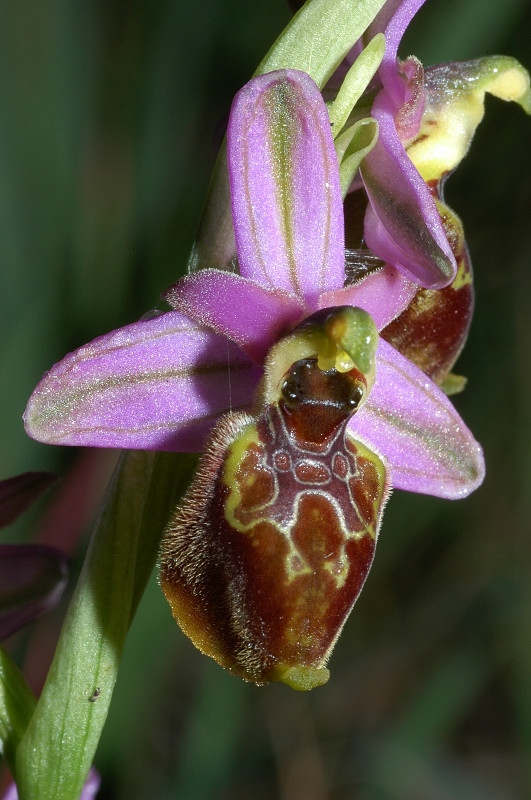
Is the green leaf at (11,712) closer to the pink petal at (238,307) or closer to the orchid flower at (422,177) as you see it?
the pink petal at (238,307)

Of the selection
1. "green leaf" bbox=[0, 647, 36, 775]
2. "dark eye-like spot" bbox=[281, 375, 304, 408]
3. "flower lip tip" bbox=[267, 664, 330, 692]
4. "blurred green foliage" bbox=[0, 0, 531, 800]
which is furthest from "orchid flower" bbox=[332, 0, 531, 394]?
"blurred green foliage" bbox=[0, 0, 531, 800]

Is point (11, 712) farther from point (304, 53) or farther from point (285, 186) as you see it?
point (304, 53)

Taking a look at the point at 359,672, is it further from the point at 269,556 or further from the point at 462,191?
the point at 269,556

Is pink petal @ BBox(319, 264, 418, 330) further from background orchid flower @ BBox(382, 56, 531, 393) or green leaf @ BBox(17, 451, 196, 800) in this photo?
green leaf @ BBox(17, 451, 196, 800)

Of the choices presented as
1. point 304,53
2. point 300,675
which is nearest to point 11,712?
point 300,675

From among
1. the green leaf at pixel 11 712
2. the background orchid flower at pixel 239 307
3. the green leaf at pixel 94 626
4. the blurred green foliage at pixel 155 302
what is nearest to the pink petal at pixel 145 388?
the background orchid flower at pixel 239 307
